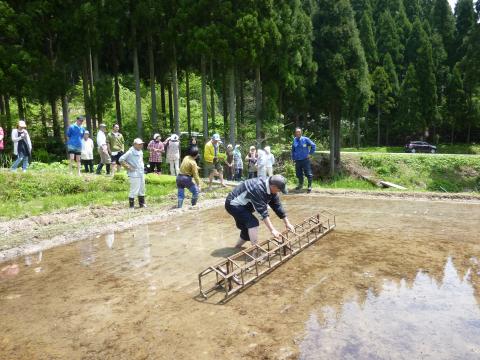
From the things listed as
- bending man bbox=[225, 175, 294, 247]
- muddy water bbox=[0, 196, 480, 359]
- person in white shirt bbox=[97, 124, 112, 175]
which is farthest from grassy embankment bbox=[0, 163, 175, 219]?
bending man bbox=[225, 175, 294, 247]

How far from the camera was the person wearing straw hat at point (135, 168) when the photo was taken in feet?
29.6

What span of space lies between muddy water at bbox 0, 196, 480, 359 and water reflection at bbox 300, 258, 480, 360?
0.05 ft

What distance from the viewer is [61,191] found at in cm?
1074

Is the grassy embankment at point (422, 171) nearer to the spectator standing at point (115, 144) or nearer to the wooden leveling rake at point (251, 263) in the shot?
the spectator standing at point (115, 144)

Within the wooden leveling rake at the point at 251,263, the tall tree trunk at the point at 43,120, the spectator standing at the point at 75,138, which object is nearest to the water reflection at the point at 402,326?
the wooden leveling rake at the point at 251,263

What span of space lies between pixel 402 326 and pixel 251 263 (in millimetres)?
1777

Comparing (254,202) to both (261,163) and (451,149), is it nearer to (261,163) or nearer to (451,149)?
(261,163)

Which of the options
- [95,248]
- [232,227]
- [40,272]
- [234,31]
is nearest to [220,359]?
[40,272]

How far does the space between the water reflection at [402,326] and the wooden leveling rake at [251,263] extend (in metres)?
1.00

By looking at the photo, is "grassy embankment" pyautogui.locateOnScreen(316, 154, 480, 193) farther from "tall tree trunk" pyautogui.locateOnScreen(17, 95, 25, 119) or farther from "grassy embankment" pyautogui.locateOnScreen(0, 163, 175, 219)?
"tall tree trunk" pyautogui.locateOnScreen(17, 95, 25, 119)

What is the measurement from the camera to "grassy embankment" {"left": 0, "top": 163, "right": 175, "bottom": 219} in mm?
9469

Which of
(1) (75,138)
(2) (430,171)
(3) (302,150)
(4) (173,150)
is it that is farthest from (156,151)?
(2) (430,171)

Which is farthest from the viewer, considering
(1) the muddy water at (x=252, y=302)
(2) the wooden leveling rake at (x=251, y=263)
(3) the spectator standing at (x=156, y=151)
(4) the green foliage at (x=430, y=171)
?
(4) the green foliage at (x=430, y=171)

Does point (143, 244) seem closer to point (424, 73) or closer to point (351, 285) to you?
point (351, 285)
